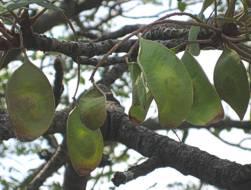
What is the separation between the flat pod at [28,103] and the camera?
1.02 m

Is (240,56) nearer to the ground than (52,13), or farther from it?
farther from it

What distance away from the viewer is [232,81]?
3.40 ft

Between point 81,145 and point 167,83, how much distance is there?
0.24 metres

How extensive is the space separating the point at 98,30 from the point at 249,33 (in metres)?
2.50

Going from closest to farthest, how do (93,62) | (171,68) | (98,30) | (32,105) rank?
(171,68) < (32,105) < (93,62) < (98,30)

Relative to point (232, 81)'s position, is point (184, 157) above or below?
below

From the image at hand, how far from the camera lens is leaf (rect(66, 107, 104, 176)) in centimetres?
106

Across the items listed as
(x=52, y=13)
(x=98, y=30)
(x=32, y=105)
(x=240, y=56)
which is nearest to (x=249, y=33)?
(x=240, y=56)

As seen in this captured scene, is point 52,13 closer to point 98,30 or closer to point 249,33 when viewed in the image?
point 98,30

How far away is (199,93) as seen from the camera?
1.00 metres

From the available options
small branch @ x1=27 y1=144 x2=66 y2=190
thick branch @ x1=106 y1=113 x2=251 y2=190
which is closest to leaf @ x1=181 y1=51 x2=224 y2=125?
thick branch @ x1=106 y1=113 x2=251 y2=190

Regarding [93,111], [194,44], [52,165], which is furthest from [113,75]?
[93,111]

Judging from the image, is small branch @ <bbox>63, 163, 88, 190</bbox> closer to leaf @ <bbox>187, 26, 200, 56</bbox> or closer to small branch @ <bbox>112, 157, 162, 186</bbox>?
small branch @ <bbox>112, 157, 162, 186</bbox>

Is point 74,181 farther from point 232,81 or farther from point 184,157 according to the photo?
point 232,81
